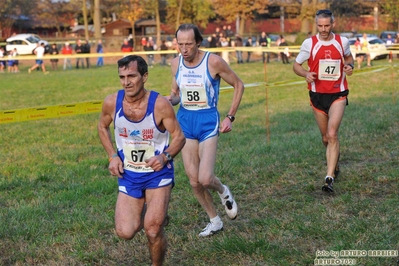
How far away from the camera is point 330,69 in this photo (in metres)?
8.16

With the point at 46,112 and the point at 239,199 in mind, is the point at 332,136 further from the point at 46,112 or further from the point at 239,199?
the point at 46,112

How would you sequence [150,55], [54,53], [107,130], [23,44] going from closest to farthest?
[107,130]
[150,55]
[54,53]
[23,44]

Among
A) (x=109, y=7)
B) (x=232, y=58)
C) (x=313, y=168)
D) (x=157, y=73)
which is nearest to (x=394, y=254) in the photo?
(x=313, y=168)

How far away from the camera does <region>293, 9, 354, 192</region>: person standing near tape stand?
811cm

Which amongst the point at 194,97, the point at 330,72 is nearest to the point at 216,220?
the point at 194,97

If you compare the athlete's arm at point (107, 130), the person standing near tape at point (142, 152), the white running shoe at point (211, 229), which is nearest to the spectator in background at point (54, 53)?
the white running shoe at point (211, 229)

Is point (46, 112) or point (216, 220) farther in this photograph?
point (46, 112)

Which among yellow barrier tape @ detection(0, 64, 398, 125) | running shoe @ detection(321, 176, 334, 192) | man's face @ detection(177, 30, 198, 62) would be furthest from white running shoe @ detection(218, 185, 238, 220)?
yellow barrier tape @ detection(0, 64, 398, 125)

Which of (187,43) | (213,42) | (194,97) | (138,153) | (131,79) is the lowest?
(138,153)

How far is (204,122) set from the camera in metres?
6.48

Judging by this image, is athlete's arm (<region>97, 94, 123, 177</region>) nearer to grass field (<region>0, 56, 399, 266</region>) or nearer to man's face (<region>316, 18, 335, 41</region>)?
grass field (<region>0, 56, 399, 266</region>)

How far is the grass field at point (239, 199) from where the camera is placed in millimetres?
5875

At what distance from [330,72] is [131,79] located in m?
3.86

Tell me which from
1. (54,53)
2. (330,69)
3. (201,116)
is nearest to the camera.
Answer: (201,116)
